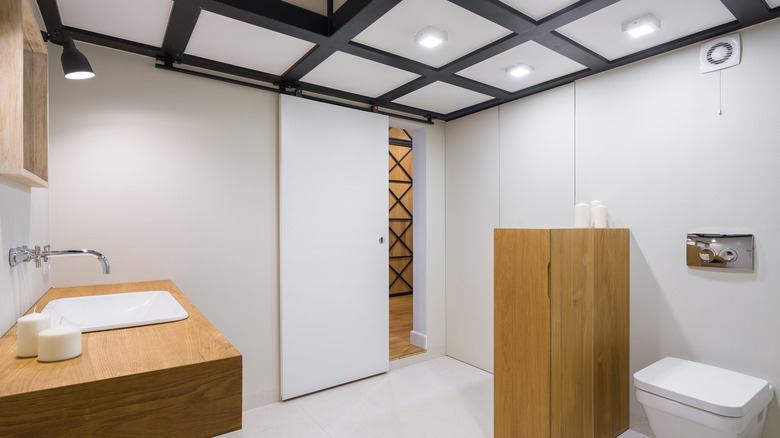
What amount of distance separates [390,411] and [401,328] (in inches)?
69.4

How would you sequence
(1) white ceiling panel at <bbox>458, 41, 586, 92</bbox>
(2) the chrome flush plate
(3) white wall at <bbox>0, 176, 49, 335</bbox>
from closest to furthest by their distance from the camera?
(3) white wall at <bbox>0, 176, 49, 335</bbox> < (2) the chrome flush plate < (1) white ceiling panel at <bbox>458, 41, 586, 92</bbox>

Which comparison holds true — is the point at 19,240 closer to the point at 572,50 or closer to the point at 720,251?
the point at 572,50

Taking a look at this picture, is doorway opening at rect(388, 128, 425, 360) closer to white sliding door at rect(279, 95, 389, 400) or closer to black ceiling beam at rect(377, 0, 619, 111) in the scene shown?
white sliding door at rect(279, 95, 389, 400)

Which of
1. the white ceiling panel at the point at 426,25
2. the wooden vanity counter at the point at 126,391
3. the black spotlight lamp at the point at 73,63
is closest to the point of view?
the wooden vanity counter at the point at 126,391

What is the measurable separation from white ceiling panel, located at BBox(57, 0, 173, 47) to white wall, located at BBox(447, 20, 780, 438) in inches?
98.5

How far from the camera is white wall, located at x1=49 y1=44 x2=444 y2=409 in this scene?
2080 millimetres

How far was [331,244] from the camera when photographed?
9.67 ft

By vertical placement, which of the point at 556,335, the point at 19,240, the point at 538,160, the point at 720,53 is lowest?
the point at 556,335

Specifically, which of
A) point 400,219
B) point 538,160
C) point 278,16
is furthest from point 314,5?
point 400,219

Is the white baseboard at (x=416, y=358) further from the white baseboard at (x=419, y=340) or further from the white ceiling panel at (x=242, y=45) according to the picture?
the white ceiling panel at (x=242, y=45)

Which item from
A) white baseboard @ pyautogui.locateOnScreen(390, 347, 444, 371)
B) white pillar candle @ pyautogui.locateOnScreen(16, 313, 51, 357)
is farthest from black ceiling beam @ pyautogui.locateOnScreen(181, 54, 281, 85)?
white baseboard @ pyautogui.locateOnScreen(390, 347, 444, 371)

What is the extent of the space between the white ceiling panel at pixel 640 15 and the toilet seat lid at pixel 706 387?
5.80 ft

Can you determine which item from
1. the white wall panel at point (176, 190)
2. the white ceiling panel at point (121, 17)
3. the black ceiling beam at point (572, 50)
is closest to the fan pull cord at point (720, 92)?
the black ceiling beam at point (572, 50)

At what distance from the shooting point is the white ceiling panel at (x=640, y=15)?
1785mm
